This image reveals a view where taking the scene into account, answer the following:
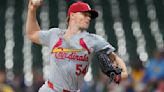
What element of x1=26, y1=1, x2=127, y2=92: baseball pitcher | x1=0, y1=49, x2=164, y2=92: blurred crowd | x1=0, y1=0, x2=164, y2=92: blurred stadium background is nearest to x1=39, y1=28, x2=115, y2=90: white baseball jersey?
x1=26, y1=1, x2=127, y2=92: baseball pitcher

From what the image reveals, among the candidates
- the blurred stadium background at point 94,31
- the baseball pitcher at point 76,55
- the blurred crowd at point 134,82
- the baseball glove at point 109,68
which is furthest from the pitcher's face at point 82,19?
the blurred stadium background at point 94,31

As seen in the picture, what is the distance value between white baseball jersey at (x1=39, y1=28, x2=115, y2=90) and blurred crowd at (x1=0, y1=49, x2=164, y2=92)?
2855 millimetres

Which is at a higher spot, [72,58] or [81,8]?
[81,8]

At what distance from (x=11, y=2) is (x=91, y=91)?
5.71 meters

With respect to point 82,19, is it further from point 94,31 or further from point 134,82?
point 94,31

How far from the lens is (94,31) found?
13367 millimetres

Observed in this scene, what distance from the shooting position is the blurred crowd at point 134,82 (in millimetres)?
8276

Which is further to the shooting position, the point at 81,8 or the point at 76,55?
the point at 81,8

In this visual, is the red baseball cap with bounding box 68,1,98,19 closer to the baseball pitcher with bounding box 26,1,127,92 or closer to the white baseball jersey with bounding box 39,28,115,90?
the baseball pitcher with bounding box 26,1,127,92

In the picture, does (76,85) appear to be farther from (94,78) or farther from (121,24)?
(121,24)

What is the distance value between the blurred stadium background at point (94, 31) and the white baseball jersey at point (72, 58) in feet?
17.4

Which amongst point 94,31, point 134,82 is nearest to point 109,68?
point 134,82

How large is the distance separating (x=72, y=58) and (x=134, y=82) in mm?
4039

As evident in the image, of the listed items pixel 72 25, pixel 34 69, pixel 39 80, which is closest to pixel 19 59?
pixel 34 69
